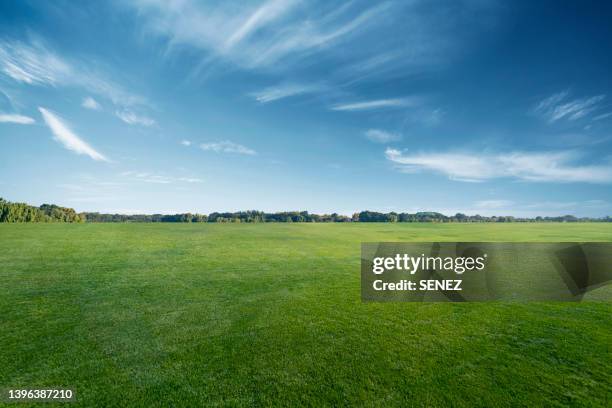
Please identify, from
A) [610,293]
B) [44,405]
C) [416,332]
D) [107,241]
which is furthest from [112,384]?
[107,241]

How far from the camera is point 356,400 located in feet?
16.8

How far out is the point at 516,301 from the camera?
36.7 feet

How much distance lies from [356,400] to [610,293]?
1455 cm

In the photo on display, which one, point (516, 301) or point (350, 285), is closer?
point (516, 301)

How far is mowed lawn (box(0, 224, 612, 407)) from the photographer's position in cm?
530

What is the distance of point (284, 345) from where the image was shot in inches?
281

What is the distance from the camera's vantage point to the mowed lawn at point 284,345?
530cm

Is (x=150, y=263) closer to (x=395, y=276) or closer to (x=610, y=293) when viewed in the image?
(x=395, y=276)

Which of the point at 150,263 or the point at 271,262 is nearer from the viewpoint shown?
the point at 150,263

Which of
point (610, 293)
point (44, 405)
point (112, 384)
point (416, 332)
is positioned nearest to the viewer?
point (44, 405)

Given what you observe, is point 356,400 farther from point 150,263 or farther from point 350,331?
point 150,263

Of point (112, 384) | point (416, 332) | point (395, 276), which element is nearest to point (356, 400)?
point (416, 332)

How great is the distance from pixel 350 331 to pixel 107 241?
80.1ft

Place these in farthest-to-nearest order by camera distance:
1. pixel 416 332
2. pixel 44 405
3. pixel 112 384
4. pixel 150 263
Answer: pixel 150 263
pixel 416 332
pixel 112 384
pixel 44 405
